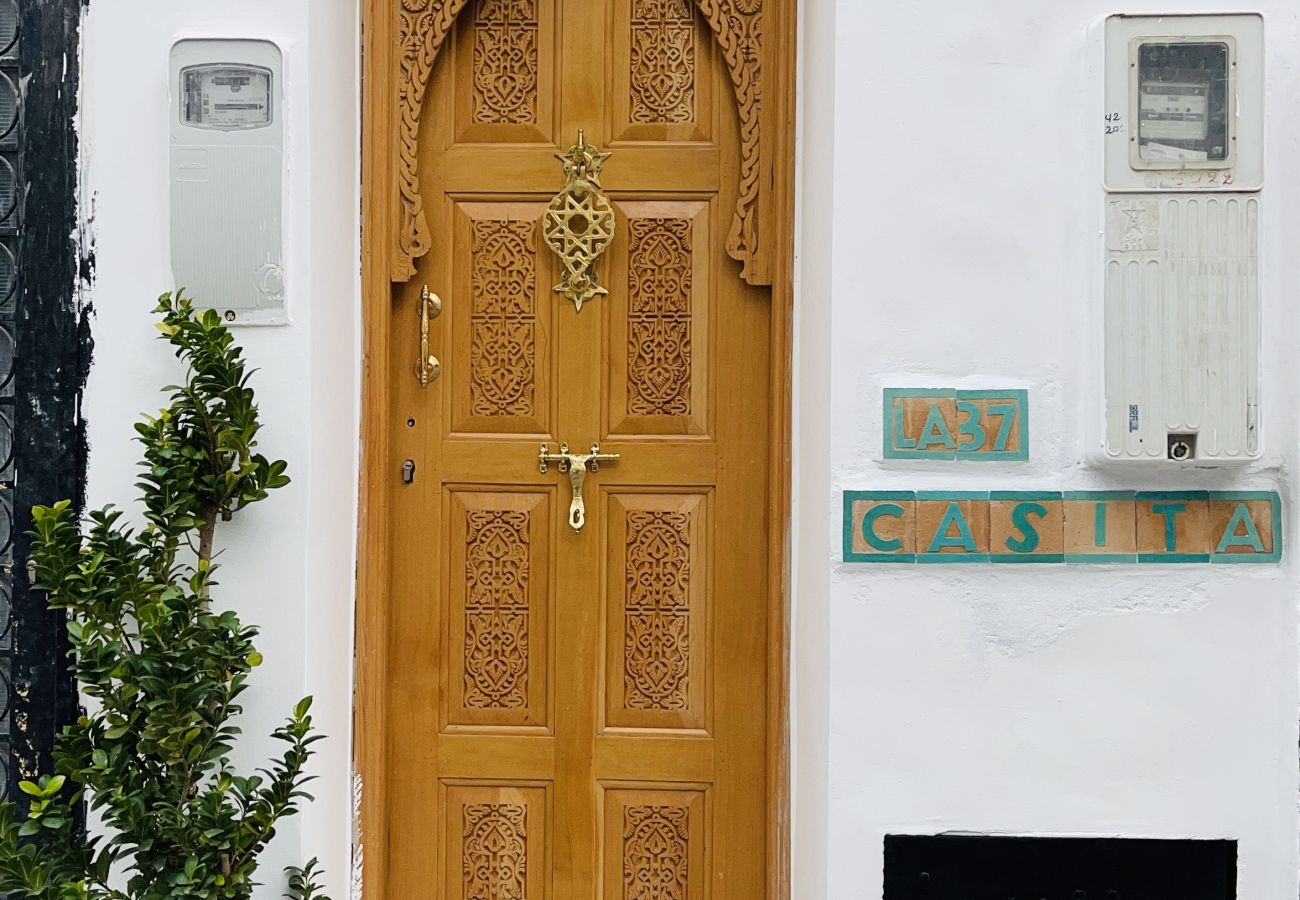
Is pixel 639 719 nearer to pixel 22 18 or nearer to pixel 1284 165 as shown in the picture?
pixel 1284 165

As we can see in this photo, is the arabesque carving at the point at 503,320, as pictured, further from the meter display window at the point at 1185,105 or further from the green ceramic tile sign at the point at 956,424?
the meter display window at the point at 1185,105

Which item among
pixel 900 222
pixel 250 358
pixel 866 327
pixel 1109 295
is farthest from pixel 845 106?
pixel 250 358

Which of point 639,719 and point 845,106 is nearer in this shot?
point 845,106

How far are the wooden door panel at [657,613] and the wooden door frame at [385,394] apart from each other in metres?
0.15

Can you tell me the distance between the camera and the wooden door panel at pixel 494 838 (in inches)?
102

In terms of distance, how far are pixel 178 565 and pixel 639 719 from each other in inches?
38.1

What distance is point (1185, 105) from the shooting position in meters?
2.16

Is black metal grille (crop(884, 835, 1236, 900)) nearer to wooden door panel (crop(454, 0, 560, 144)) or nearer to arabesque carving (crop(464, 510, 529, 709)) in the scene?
arabesque carving (crop(464, 510, 529, 709))

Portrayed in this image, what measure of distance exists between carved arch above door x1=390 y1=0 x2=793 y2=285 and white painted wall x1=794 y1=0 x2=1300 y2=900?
29 cm

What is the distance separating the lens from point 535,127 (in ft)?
8.50

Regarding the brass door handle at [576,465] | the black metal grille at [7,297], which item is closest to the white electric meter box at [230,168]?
the black metal grille at [7,297]

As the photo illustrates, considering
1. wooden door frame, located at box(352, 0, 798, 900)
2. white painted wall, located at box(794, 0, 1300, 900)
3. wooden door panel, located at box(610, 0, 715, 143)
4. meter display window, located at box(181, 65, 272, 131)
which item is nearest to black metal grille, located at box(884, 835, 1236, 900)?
white painted wall, located at box(794, 0, 1300, 900)

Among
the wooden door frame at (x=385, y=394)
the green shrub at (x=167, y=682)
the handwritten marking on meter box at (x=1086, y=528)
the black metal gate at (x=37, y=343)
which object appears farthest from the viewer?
the wooden door frame at (x=385, y=394)

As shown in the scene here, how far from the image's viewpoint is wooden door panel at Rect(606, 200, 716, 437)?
8.47 feet
